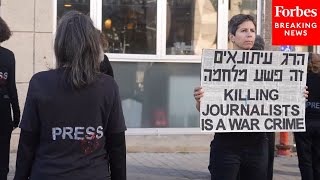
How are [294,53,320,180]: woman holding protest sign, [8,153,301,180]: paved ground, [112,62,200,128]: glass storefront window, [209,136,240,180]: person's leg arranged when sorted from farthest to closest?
[112,62,200,128]: glass storefront window, [8,153,301,180]: paved ground, [294,53,320,180]: woman holding protest sign, [209,136,240,180]: person's leg

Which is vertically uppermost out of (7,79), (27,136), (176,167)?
(7,79)

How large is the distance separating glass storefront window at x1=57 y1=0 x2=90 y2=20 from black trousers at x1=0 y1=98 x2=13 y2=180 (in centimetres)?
465

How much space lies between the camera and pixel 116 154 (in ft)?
11.0

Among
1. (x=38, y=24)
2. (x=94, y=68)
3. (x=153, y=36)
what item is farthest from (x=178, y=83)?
(x=94, y=68)

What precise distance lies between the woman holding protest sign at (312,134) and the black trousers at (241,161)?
2.35 metres

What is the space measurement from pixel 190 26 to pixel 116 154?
23.4 feet

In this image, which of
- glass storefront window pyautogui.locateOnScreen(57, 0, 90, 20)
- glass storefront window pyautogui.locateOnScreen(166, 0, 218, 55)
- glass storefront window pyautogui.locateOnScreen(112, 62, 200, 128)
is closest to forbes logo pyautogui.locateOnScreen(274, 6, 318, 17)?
glass storefront window pyautogui.locateOnScreen(166, 0, 218, 55)

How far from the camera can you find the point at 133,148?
9922 mm

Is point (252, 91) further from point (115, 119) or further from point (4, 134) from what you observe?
point (4, 134)

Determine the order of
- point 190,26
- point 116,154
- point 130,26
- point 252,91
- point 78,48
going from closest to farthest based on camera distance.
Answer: point 78,48 → point 116,154 → point 252,91 → point 130,26 → point 190,26

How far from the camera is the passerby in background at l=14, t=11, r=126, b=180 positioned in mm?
3225

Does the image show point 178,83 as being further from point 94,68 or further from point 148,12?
point 94,68

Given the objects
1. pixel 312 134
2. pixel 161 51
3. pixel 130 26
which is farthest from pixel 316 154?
pixel 130 26

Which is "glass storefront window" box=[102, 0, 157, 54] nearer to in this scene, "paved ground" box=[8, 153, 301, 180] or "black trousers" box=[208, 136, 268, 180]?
"paved ground" box=[8, 153, 301, 180]
